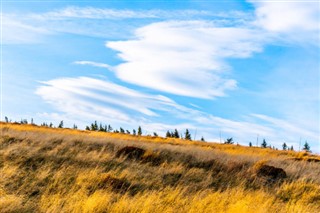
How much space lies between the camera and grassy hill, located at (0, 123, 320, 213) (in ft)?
28.5

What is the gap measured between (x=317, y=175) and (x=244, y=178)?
503cm

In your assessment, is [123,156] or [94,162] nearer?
[94,162]

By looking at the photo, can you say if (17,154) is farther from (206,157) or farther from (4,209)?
(206,157)

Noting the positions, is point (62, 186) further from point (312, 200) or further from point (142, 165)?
point (312, 200)

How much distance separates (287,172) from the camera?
694 inches

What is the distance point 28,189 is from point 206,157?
A: 1023cm

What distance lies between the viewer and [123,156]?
53.0ft

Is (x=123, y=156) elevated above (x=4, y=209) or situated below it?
above

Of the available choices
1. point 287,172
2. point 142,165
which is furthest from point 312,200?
point 142,165

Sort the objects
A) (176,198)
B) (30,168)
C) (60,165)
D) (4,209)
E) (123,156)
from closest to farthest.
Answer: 1. (4,209)
2. (176,198)
3. (30,168)
4. (60,165)
5. (123,156)

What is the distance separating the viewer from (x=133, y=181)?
39.7 feet

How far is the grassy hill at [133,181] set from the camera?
8.67 m

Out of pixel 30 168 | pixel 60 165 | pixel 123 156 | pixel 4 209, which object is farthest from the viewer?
pixel 123 156

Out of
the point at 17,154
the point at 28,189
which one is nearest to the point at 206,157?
the point at 17,154
